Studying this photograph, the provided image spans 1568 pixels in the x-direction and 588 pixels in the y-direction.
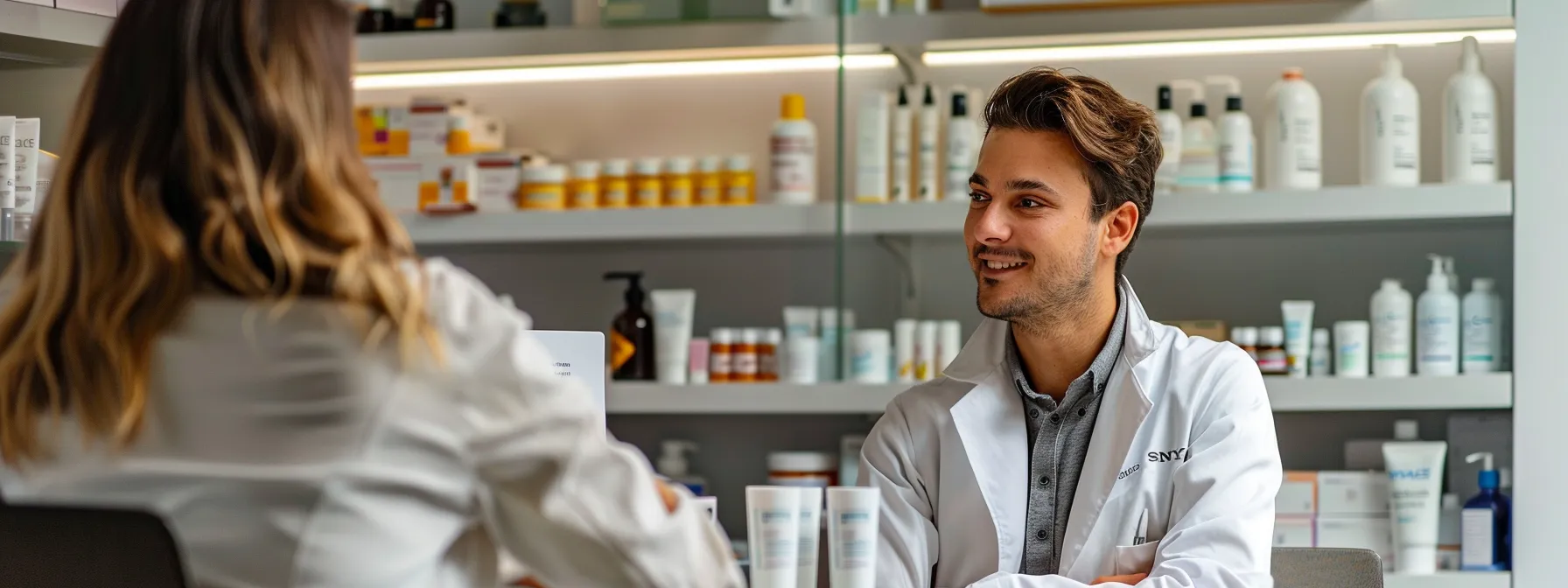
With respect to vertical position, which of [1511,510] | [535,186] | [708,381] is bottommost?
[1511,510]

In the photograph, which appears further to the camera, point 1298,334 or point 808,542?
point 1298,334

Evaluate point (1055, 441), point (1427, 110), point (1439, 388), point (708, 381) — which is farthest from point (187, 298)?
point (1427, 110)

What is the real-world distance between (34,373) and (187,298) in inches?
3.9

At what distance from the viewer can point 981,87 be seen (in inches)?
106

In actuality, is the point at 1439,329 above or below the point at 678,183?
below

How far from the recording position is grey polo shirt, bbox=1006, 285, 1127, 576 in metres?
1.55

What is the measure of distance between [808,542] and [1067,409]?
56cm

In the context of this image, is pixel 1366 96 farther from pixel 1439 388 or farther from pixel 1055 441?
pixel 1055 441

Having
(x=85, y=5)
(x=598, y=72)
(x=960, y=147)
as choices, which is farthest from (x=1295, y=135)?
(x=85, y=5)

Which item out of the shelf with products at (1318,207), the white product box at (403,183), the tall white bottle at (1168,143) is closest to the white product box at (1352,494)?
the shelf with products at (1318,207)

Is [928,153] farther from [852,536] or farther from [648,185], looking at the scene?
[852,536]

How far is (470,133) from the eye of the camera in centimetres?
271

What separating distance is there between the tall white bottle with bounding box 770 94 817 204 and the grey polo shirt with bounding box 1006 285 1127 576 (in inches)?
38.9

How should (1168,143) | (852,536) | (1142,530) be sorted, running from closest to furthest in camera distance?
(852,536) < (1142,530) < (1168,143)
